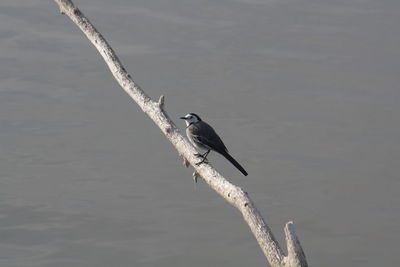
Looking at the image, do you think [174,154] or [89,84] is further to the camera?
[89,84]

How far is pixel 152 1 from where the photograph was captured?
13.6m

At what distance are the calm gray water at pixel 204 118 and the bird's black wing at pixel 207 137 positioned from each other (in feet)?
5.62

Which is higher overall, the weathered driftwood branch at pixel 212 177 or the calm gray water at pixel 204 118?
the weathered driftwood branch at pixel 212 177

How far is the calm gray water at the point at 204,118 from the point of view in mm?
9758

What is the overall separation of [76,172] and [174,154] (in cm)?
114

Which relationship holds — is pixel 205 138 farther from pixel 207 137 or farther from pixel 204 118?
pixel 204 118

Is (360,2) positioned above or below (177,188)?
above

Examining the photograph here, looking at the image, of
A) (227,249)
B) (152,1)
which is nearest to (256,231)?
(227,249)

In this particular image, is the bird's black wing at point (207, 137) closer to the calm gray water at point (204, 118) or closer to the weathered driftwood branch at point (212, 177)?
the weathered driftwood branch at point (212, 177)

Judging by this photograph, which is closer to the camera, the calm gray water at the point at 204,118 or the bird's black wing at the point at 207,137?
the bird's black wing at the point at 207,137

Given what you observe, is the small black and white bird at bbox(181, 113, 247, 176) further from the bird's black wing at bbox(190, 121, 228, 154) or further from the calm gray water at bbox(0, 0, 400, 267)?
the calm gray water at bbox(0, 0, 400, 267)

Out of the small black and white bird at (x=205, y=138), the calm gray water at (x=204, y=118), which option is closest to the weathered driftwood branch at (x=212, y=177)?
the small black and white bird at (x=205, y=138)

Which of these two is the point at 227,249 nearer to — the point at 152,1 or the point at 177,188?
the point at 177,188

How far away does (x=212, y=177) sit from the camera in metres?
6.68
